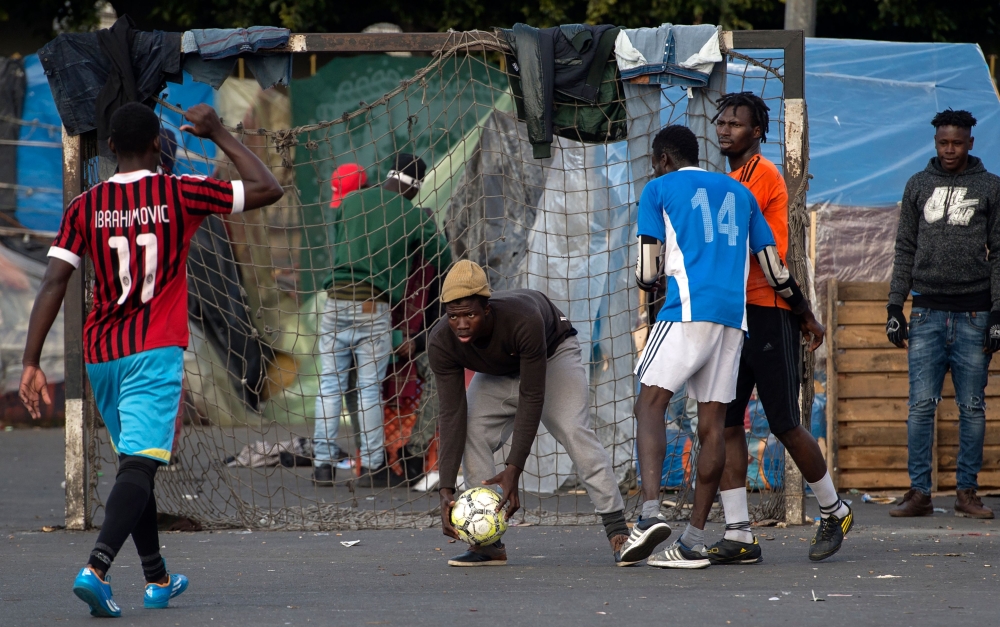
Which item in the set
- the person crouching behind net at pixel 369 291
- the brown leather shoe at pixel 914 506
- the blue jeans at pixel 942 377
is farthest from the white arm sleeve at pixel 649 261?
the person crouching behind net at pixel 369 291

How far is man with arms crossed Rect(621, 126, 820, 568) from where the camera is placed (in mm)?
5215

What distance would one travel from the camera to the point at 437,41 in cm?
705

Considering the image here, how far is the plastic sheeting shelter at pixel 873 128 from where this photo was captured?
9.26 metres

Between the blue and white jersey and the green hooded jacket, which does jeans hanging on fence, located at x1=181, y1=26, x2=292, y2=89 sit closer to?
the green hooded jacket

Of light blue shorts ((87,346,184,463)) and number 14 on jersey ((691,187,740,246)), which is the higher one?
number 14 on jersey ((691,187,740,246))

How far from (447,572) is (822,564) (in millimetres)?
1741

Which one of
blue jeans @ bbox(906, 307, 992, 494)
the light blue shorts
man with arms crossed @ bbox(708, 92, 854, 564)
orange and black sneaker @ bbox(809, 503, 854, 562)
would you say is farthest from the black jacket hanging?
blue jeans @ bbox(906, 307, 992, 494)

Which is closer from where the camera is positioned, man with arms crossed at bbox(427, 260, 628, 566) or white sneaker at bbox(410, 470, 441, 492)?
man with arms crossed at bbox(427, 260, 628, 566)

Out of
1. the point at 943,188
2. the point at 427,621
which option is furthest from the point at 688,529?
the point at 943,188

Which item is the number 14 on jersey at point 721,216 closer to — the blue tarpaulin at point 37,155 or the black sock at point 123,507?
the black sock at point 123,507

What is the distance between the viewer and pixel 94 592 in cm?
425

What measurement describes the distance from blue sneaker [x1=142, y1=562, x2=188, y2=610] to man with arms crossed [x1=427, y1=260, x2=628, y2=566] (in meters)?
1.18

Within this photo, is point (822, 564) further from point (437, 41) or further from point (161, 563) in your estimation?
point (437, 41)

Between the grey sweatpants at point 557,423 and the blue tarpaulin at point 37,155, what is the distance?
764 centimetres
